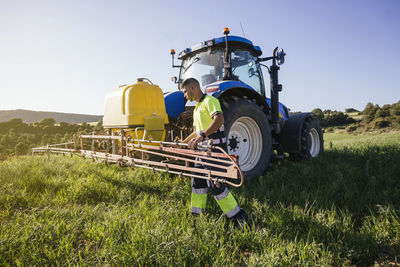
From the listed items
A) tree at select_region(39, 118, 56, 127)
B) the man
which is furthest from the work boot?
tree at select_region(39, 118, 56, 127)

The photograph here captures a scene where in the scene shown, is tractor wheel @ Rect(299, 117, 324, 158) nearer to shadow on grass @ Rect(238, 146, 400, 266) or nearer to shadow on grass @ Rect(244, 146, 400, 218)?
shadow on grass @ Rect(238, 146, 400, 266)

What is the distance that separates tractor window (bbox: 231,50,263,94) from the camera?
182 inches

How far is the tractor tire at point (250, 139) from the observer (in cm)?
392

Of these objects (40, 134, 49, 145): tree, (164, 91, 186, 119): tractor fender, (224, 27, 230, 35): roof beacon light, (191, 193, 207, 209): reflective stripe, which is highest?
(224, 27, 230, 35): roof beacon light

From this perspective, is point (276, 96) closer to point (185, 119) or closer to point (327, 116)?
point (185, 119)

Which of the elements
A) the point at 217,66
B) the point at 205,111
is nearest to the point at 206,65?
the point at 217,66

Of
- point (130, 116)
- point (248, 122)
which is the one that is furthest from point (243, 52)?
point (130, 116)

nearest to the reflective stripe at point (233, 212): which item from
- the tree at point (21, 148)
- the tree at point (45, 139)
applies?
the tree at point (21, 148)

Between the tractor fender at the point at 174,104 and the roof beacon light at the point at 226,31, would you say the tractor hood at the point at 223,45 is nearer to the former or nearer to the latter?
the roof beacon light at the point at 226,31

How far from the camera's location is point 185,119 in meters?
3.88

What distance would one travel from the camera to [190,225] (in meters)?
2.29

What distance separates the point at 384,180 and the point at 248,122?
7.00ft

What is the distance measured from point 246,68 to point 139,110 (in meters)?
2.54

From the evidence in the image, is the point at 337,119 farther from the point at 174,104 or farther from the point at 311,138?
the point at 174,104
